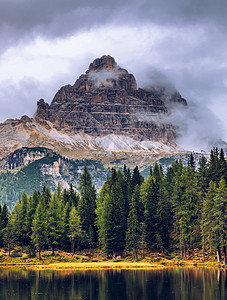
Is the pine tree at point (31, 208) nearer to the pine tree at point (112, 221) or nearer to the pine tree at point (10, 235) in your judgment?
the pine tree at point (10, 235)

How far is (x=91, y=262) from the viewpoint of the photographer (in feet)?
407

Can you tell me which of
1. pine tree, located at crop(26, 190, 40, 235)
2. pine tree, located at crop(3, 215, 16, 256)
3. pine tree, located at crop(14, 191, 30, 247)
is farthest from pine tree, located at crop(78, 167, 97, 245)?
pine tree, located at crop(3, 215, 16, 256)

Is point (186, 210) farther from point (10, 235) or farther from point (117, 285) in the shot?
point (10, 235)

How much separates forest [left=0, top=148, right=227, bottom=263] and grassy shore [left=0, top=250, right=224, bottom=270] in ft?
8.28

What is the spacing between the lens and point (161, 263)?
115 meters

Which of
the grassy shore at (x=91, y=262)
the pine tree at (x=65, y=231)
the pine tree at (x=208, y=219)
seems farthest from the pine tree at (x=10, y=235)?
the pine tree at (x=208, y=219)

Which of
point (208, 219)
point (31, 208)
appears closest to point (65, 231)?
point (31, 208)

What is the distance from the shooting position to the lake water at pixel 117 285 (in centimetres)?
6919

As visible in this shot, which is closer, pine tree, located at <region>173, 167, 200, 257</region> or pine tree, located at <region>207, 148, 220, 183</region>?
pine tree, located at <region>173, 167, 200, 257</region>

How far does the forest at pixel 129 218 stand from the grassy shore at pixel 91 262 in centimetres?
252

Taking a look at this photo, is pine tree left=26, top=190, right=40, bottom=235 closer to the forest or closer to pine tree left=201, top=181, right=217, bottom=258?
the forest

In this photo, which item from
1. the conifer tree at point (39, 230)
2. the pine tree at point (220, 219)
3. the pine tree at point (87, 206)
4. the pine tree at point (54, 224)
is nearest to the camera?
the pine tree at point (220, 219)

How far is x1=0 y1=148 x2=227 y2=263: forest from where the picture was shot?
119688 millimetres

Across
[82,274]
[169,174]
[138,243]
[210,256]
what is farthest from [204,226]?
[169,174]
